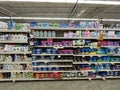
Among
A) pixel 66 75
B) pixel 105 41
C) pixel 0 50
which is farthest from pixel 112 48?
pixel 0 50

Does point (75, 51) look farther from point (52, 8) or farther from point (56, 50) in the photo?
point (52, 8)

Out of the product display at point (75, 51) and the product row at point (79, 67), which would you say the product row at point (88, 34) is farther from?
the product row at point (79, 67)

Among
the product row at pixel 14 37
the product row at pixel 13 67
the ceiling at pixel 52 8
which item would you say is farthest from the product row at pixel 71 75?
the ceiling at pixel 52 8

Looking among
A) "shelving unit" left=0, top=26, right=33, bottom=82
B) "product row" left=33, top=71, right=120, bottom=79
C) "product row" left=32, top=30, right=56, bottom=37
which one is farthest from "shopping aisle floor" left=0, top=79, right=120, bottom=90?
"product row" left=32, top=30, right=56, bottom=37

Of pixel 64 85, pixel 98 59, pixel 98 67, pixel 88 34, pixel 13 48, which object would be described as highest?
pixel 88 34

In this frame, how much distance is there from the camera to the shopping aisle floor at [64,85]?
4.15 meters

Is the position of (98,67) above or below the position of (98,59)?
below

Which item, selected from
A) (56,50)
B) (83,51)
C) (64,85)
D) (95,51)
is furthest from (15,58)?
(95,51)

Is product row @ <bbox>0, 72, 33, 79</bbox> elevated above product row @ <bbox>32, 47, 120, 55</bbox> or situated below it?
below

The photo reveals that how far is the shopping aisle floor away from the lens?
163 inches

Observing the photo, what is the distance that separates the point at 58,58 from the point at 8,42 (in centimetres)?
196

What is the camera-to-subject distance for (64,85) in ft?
14.3

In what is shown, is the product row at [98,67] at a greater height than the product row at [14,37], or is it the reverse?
the product row at [14,37]

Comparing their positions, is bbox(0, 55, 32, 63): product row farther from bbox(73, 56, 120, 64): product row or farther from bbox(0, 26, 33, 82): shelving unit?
bbox(73, 56, 120, 64): product row
